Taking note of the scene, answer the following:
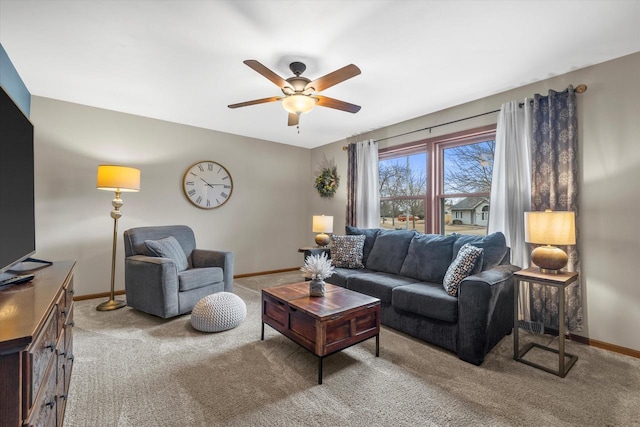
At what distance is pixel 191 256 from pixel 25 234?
83.4 inches

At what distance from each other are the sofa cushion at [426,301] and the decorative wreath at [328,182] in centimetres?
268

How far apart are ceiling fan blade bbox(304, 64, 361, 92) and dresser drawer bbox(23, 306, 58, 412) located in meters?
2.13

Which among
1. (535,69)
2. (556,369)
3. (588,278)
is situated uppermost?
(535,69)

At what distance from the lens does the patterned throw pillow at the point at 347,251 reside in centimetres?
360

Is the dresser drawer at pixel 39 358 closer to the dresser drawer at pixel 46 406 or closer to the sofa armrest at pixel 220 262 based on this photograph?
the dresser drawer at pixel 46 406

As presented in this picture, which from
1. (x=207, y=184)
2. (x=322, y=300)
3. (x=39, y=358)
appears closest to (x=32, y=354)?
(x=39, y=358)

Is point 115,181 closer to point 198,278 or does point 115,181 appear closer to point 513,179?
point 198,278

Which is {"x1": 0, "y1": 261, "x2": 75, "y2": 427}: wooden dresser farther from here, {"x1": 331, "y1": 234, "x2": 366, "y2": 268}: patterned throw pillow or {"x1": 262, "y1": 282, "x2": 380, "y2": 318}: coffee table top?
{"x1": 331, "y1": 234, "x2": 366, "y2": 268}: patterned throw pillow

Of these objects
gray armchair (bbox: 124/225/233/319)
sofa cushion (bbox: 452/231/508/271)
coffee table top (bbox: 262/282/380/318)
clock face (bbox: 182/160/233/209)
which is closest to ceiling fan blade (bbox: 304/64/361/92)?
coffee table top (bbox: 262/282/380/318)

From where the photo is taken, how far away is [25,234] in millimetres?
1705

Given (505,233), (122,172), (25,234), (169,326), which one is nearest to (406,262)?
(505,233)

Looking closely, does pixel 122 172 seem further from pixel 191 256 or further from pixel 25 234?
pixel 25 234

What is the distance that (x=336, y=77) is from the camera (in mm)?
2223

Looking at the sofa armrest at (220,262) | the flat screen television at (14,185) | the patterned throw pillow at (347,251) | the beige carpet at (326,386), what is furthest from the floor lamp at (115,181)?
the patterned throw pillow at (347,251)
